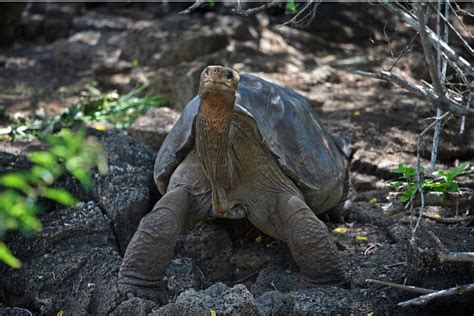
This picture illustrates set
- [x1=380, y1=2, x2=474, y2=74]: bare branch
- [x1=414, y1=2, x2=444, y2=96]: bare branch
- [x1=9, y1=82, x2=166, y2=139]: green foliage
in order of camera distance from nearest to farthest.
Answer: [x1=414, y1=2, x2=444, y2=96]: bare branch < [x1=380, y1=2, x2=474, y2=74]: bare branch < [x1=9, y1=82, x2=166, y2=139]: green foliage

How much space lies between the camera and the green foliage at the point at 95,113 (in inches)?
204

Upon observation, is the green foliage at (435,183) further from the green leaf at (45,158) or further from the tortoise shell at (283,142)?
the green leaf at (45,158)

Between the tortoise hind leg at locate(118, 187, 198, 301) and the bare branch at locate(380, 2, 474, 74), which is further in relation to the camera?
the tortoise hind leg at locate(118, 187, 198, 301)

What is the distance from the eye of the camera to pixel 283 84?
6.44 metres

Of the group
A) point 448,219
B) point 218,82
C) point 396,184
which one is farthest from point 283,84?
point 218,82

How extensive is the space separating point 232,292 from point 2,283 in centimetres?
123

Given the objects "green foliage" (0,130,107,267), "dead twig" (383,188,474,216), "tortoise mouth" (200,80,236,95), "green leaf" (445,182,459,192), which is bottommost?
"dead twig" (383,188,474,216)

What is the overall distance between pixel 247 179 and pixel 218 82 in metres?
0.89

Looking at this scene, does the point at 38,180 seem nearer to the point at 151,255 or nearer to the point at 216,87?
the point at 216,87

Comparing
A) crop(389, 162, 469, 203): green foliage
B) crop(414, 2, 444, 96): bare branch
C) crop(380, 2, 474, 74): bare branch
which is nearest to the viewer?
crop(414, 2, 444, 96): bare branch

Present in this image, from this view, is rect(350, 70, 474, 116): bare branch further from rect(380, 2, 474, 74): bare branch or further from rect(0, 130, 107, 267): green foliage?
rect(0, 130, 107, 267): green foliage

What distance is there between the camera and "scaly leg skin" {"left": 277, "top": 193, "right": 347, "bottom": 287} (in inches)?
134

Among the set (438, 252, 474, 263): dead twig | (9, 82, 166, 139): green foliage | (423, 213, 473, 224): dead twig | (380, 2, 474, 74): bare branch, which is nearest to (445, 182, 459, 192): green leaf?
(438, 252, 474, 263): dead twig

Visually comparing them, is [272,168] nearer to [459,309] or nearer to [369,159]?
[459,309]
